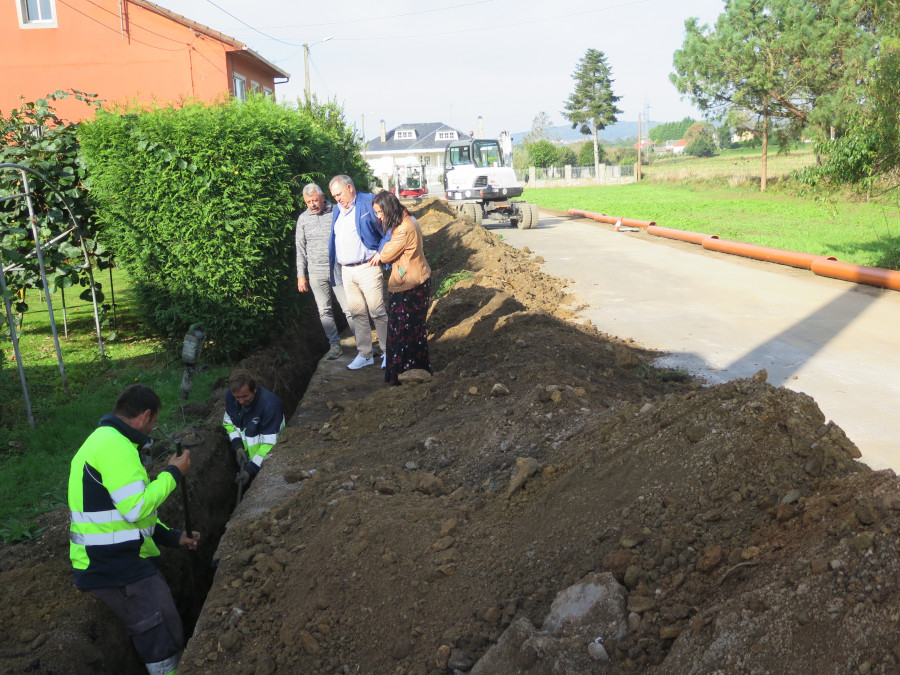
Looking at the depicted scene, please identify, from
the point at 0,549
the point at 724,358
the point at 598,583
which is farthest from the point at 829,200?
the point at 0,549

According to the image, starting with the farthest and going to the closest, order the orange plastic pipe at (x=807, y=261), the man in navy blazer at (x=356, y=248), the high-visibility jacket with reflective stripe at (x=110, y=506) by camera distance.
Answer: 1. the orange plastic pipe at (x=807, y=261)
2. the man in navy blazer at (x=356, y=248)
3. the high-visibility jacket with reflective stripe at (x=110, y=506)

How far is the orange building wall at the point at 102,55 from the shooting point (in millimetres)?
20984

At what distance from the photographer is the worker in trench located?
570 centimetres

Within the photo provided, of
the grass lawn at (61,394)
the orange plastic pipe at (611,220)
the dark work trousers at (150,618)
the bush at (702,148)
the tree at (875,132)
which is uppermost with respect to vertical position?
the bush at (702,148)

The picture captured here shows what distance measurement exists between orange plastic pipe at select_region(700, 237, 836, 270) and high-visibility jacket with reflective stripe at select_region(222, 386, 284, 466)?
1066cm

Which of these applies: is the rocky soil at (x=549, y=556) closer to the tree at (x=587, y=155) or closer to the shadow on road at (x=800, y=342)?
the shadow on road at (x=800, y=342)

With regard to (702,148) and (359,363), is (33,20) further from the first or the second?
(702,148)

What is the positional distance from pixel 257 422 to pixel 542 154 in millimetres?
68023

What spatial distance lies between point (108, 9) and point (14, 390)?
17.4 metres

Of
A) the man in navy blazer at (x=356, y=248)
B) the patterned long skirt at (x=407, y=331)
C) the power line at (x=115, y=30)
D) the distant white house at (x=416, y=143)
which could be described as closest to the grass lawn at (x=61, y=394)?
the man in navy blazer at (x=356, y=248)

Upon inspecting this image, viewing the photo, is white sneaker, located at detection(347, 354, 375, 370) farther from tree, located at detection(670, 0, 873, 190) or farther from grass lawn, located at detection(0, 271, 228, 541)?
tree, located at detection(670, 0, 873, 190)

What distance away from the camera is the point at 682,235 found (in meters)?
18.7

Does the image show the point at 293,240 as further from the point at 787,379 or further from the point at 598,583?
the point at 598,583

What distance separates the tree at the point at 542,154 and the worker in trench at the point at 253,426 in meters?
67.7
